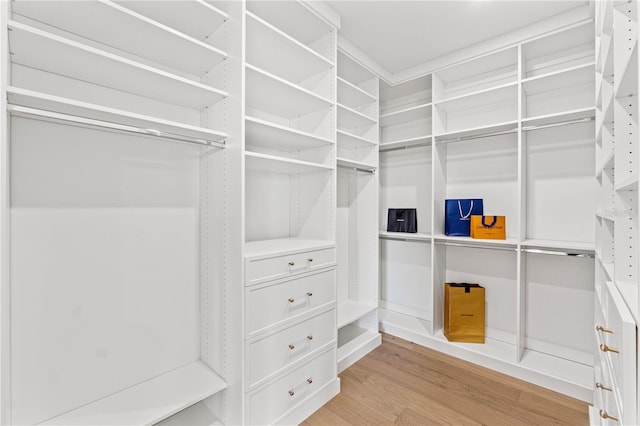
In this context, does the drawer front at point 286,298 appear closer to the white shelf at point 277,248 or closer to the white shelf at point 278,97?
the white shelf at point 277,248

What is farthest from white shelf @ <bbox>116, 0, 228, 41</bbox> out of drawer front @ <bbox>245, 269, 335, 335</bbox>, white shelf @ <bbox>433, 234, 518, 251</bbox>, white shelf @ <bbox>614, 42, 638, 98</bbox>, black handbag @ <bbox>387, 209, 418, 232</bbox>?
white shelf @ <bbox>433, 234, 518, 251</bbox>

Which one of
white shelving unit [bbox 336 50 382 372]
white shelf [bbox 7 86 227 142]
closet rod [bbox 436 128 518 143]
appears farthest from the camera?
white shelving unit [bbox 336 50 382 372]

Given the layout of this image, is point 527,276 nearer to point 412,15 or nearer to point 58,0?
point 412,15

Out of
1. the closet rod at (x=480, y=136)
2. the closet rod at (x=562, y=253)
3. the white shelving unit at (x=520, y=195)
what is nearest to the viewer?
the closet rod at (x=562, y=253)

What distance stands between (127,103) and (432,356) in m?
2.82

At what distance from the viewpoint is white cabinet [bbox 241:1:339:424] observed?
1577 mm

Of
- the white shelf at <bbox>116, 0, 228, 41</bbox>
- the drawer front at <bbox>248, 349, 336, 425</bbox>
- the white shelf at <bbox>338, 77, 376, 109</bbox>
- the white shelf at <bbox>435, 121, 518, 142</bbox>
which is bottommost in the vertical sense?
the drawer front at <bbox>248, 349, 336, 425</bbox>

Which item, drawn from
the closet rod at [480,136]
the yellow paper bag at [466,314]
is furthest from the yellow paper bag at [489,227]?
the closet rod at [480,136]

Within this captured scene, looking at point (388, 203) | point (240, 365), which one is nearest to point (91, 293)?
point (240, 365)

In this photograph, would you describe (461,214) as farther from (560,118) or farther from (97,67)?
(97,67)

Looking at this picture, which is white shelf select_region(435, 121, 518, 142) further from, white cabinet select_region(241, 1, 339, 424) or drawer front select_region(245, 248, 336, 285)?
drawer front select_region(245, 248, 336, 285)

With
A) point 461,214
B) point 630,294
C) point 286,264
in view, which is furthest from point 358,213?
point 630,294

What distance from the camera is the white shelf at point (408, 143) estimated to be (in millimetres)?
2706

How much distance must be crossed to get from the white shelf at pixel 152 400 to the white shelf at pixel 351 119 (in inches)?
80.9
